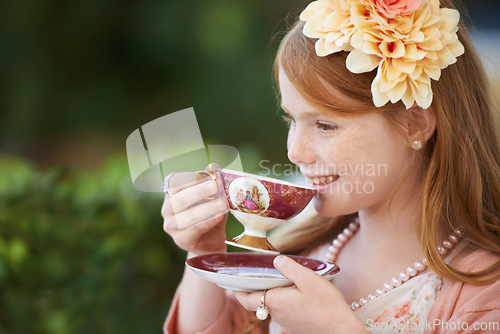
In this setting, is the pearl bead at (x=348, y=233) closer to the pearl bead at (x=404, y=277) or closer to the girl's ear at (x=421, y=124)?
the pearl bead at (x=404, y=277)

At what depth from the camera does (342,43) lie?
112 cm

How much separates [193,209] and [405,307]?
528 millimetres

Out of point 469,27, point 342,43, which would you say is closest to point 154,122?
point 342,43

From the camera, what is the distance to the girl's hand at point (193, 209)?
1270 mm

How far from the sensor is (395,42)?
1.14 m

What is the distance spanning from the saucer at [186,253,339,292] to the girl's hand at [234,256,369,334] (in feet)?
0.09

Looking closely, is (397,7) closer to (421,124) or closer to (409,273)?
(421,124)

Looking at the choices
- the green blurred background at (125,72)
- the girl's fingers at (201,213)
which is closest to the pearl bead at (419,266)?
the girl's fingers at (201,213)

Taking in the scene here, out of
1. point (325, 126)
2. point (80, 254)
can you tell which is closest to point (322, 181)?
point (325, 126)

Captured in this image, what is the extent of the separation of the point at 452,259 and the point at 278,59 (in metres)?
0.60

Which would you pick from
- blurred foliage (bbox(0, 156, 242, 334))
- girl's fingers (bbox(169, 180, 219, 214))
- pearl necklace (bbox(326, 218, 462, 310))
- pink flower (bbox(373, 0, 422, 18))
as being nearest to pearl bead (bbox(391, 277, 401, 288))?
pearl necklace (bbox(326, 218, 462, 310))

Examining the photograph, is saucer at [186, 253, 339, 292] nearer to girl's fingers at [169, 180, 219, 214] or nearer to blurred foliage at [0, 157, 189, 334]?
girl's fingers at [169, 180, 219, 214]

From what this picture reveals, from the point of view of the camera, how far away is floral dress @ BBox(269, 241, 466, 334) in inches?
49.3

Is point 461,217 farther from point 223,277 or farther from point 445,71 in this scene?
point 223,277
